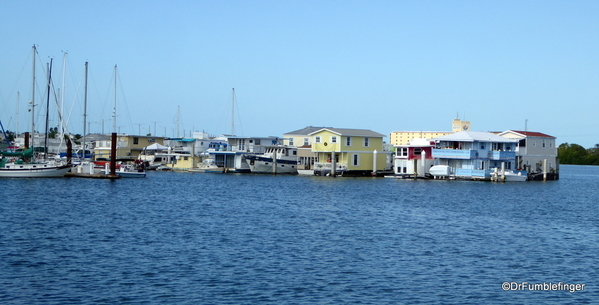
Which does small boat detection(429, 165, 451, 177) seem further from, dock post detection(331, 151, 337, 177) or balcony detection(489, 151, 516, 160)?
dock post detection(331, 151, 337, 177)

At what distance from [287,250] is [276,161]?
199ft

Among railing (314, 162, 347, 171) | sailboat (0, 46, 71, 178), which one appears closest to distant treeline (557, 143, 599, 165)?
railing (314, 162, 347, 171)

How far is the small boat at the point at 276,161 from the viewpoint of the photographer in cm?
8550

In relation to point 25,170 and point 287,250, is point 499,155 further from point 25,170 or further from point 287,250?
point 287,250

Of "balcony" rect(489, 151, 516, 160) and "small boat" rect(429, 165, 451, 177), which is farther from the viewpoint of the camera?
"balcony" rect(489, 151, 516, 160)

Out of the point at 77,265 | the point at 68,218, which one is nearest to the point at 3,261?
the point at 77,265

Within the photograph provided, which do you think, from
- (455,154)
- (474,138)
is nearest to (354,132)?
(455,154)

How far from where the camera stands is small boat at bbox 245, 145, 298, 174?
281 ft

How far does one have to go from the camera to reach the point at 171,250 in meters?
24.9

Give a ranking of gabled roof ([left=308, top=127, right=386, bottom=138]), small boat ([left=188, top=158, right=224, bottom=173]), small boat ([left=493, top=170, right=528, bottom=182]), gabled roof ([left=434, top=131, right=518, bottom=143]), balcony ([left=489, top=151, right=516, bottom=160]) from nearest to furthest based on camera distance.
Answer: gabled roof ([left=434, top=131, right=518, bottom=143]) → small boat ([left=493, top=170, right=528, bottom=182]) → balcony ([left=489, top=151, right=516, bottom=160]) → gabled roof ([left=308, top=127, right=386, bottom=138]) → small boat ([left=188, top=158, right=224, bottom=173])

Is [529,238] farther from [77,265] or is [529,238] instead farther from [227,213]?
[77,265]

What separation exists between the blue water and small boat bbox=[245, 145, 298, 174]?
122 feet

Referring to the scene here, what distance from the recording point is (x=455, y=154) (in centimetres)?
7188

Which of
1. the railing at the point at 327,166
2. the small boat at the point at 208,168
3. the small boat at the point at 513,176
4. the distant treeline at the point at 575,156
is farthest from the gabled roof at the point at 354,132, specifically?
the distant treeline at the point at 575,156
